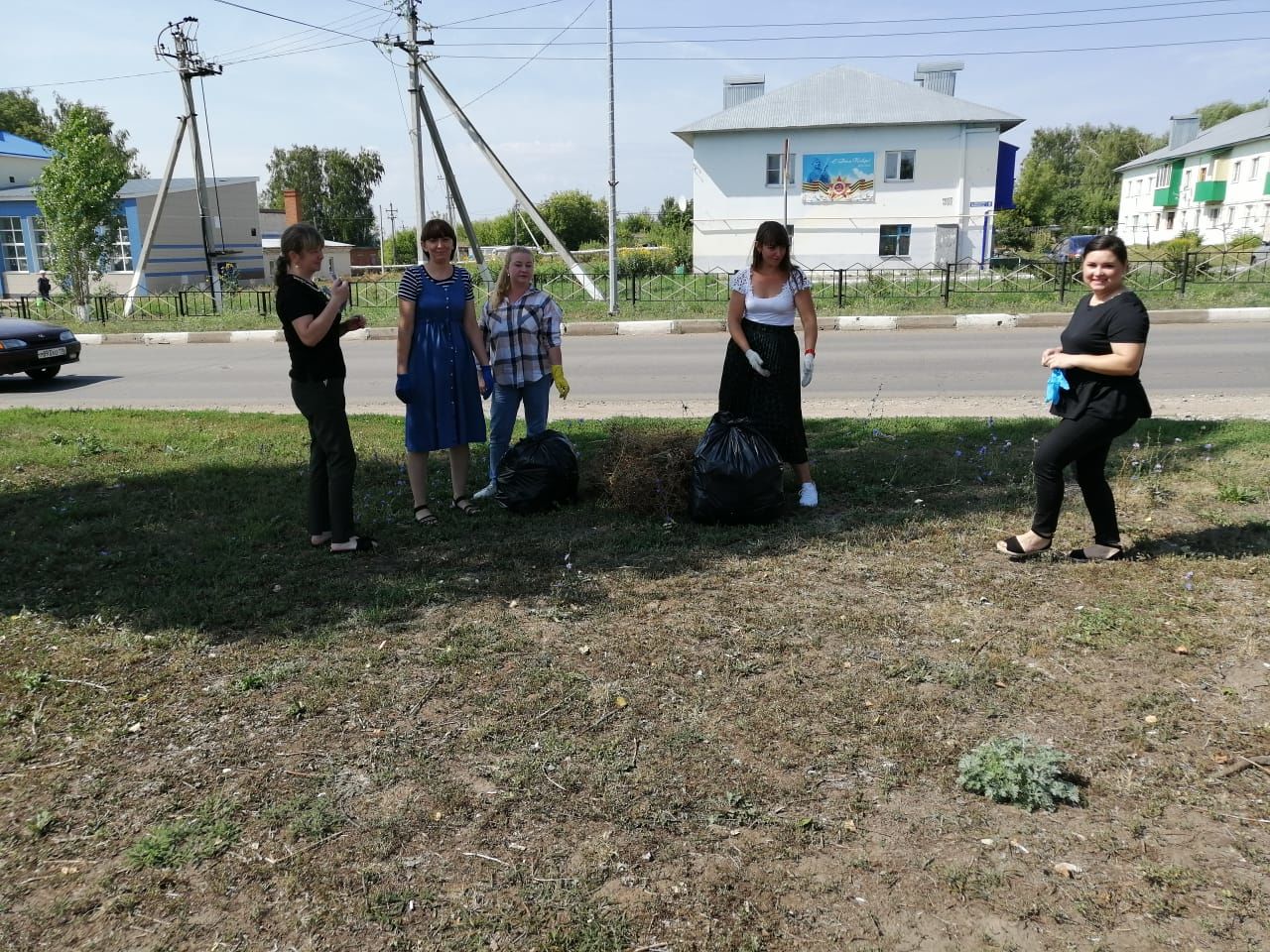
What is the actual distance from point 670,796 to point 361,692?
1.37 m

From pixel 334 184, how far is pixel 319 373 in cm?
8176

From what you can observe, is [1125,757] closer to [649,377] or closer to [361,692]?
[361,692]

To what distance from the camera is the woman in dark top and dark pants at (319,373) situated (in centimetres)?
477

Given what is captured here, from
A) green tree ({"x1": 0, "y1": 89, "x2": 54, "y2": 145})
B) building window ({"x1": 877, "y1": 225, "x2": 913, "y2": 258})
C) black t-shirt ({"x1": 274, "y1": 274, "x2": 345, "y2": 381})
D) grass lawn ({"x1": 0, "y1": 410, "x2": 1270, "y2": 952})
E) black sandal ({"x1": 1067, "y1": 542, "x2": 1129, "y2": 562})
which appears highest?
green tree ({"x1": 0, "y1": 89, "x2": 54, "y2": 145})

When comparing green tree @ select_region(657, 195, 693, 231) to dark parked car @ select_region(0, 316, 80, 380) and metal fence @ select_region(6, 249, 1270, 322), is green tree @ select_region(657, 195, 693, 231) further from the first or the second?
dark parked car @ select_region(0, 316, 80, 380)

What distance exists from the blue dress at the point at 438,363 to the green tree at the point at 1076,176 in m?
59.4

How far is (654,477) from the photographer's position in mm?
5676

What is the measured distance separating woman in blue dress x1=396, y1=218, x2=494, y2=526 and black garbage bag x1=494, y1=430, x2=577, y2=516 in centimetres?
29

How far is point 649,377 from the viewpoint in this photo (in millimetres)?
12430

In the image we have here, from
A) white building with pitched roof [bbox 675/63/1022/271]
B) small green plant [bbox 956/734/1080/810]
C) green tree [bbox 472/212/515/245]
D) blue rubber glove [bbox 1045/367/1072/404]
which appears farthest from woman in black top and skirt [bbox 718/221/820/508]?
green tree [bbox 472/212/515/245]

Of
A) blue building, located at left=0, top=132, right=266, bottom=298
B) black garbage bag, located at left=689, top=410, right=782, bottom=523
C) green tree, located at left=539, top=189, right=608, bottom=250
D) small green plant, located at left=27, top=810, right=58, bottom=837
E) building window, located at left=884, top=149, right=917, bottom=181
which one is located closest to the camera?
small green plant, located at left=27, top=810, right=58, bottom=837

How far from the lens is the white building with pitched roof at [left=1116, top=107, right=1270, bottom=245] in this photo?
47.6m

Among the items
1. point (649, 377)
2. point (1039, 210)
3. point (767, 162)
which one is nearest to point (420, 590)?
point (649, 377)

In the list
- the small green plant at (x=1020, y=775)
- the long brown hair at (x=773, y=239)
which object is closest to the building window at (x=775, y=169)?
the long brown hair at (x=773, y=239)
